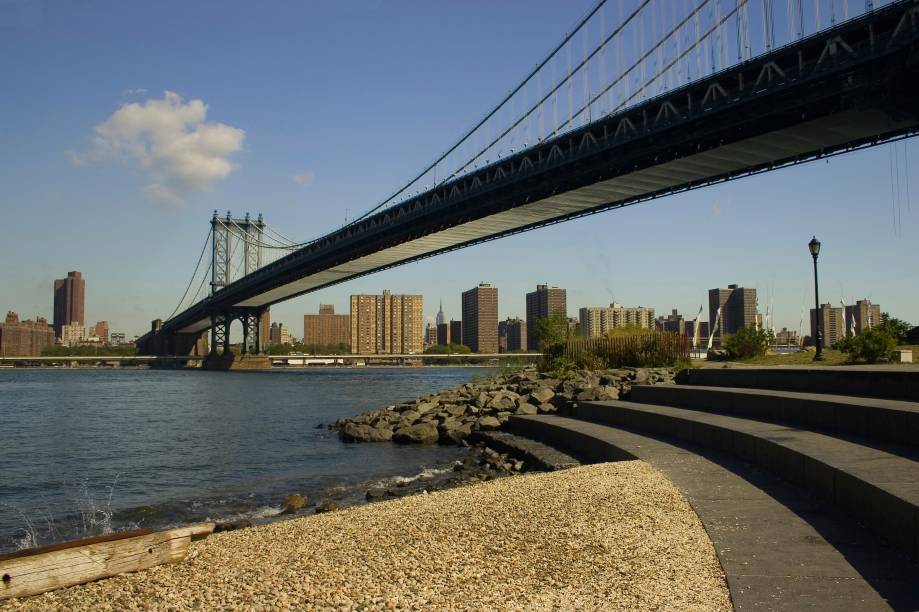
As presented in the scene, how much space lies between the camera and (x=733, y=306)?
3548 inches

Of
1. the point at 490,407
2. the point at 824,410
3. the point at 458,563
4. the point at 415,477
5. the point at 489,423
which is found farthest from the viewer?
the point at 490,407

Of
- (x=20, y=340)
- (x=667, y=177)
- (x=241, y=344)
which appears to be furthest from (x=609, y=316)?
(x=20, y=340)

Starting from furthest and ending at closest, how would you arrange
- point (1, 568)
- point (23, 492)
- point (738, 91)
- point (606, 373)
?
point (738, 91)
point (606, 373)
point (23, 492)
point (1, 568)

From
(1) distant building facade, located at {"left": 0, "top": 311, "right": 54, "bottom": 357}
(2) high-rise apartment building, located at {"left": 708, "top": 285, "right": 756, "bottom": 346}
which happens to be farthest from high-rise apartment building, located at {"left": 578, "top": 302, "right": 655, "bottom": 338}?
(1) distant building facade, located at {"left": 0, "top": 311, "right": 54, "bottom": 357}

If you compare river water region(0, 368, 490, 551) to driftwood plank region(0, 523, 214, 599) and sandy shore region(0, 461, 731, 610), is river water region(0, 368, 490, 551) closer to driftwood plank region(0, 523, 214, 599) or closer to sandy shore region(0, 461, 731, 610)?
sandy shore region(0, 461, 731, 610)

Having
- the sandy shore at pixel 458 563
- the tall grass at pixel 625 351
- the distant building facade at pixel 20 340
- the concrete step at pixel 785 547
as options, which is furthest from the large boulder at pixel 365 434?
the distant building facade at pixel 20 340

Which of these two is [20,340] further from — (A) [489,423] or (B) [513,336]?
(A) [489,423]

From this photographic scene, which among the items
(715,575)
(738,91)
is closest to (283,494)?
(715,575)

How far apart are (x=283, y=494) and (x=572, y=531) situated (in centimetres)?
746

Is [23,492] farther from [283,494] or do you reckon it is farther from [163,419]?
[163,419]

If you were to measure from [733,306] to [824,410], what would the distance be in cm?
8685

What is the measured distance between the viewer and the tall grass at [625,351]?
71.1 ft

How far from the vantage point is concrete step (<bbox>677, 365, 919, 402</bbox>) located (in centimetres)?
893

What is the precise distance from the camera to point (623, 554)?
5133 millimetres
